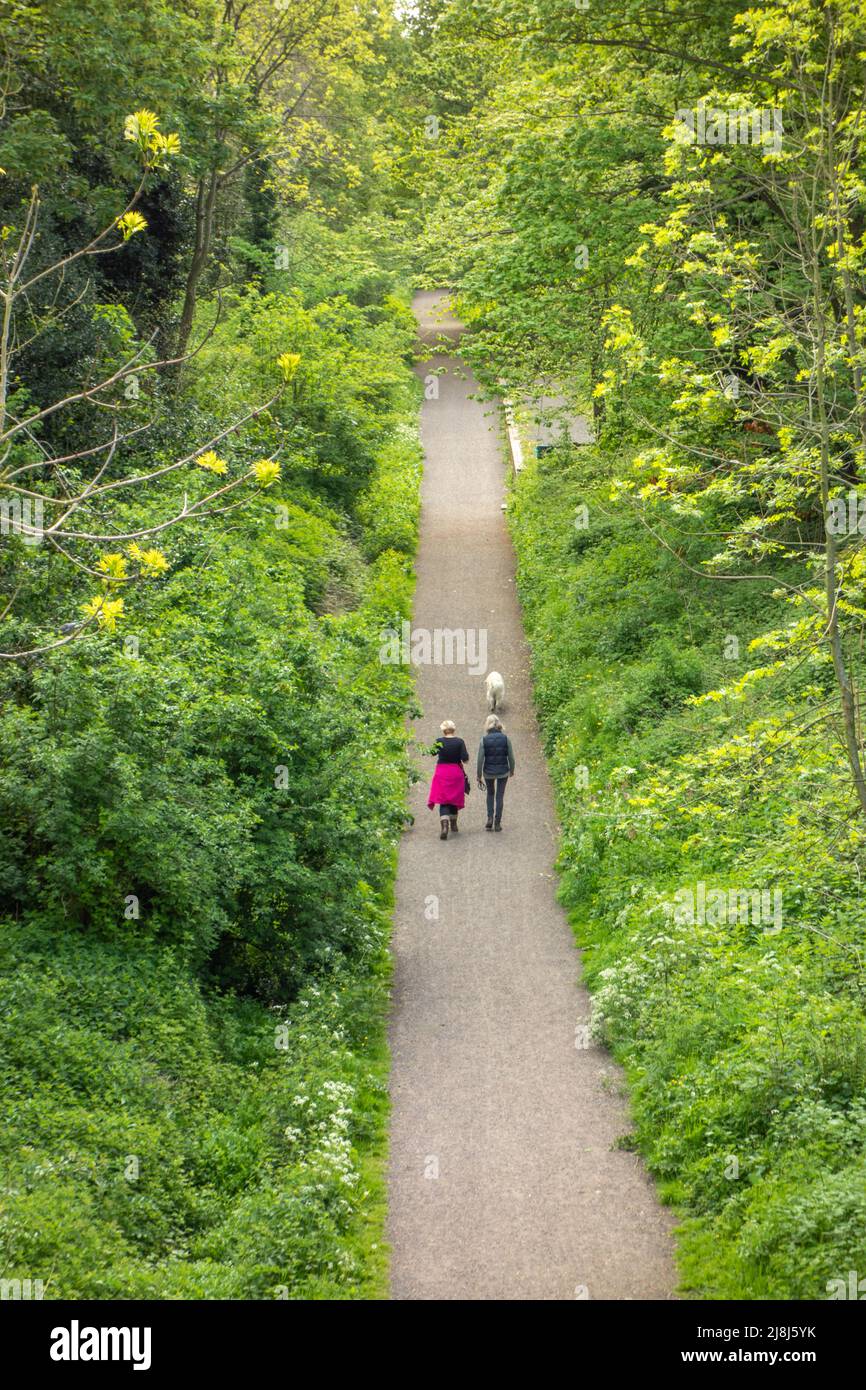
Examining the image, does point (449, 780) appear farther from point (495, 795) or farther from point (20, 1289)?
point (20, 1289)

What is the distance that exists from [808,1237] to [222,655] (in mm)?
7894

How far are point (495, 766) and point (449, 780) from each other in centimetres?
65

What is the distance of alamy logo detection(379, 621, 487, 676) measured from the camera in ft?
70.8

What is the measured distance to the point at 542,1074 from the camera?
10.3 meters

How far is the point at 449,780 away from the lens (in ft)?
50.6

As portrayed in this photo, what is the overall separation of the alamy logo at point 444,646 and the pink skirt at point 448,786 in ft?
17.6

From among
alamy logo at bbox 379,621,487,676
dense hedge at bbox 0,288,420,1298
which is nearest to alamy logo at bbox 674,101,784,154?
dense hedge at bbox 0,288,420,1298

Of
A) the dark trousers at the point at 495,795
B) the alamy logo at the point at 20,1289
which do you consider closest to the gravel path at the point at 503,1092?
the dark trousers at the point at 495,795

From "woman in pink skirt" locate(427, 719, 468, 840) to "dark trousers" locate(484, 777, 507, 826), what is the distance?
0.35m

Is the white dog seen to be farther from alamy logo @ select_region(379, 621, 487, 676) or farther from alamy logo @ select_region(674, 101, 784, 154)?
alamy logo @ select_region(674, 101, 784, 154)

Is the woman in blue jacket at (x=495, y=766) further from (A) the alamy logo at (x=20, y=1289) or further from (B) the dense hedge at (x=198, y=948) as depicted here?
(A) the alamy logo at (x=20, y=1289)

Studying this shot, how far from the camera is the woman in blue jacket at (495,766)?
1537cm

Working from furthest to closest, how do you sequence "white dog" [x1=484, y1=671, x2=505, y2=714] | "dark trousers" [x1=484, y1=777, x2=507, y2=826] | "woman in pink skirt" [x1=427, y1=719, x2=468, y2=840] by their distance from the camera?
"white dog" [x1=484, y1=671, x2=505, y2=714]
"dark trousers" [x1=484, y1=777, x2=507, y2=826]
"woman in pink skirt" [x1=427, y1=719, x2=468, y2=840]
